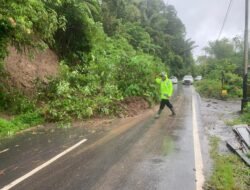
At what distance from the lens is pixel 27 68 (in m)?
16.4

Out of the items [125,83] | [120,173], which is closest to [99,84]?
[125,83]

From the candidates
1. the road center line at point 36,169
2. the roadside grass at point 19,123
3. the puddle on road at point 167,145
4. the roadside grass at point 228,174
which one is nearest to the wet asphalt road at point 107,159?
the puddle on road at point 167,145

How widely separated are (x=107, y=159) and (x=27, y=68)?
10268 mm

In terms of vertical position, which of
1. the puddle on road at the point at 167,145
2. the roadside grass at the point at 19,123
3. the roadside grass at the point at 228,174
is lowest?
the roadside grass at the point at 228,174

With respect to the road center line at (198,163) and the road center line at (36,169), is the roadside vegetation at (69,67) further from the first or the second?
the road center line at (198,163)

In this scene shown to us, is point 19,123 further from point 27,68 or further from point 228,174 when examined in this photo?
point 228,174

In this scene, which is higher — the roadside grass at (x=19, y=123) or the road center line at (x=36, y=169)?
the roadside grass at (x=19, y=123)

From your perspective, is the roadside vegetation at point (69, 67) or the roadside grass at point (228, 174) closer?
the roadside grass at point (228, 174)

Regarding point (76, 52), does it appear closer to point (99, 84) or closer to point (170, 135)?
point (99, 84)

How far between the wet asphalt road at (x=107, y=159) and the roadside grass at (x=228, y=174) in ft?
1.30

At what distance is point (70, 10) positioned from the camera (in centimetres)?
1917

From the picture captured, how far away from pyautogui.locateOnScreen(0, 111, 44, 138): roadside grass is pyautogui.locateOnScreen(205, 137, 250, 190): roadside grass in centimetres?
662

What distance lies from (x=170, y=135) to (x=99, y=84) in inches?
285

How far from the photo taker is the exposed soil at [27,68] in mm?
14883
